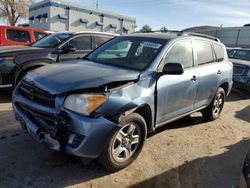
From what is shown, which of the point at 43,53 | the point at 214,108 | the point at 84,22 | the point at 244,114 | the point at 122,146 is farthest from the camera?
the point at 84,22

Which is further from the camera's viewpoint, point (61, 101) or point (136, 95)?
point (136, 95)

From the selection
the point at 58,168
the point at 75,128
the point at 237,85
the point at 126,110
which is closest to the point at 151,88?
the point at 126,110

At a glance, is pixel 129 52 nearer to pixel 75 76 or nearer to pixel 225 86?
pixel 75 76

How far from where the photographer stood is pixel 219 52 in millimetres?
6535

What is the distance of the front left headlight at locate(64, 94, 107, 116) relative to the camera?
356 centimetres

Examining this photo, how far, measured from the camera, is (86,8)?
45.5 metres

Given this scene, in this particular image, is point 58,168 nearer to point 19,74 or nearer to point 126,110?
point 126,110

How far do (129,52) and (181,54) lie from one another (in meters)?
0.87

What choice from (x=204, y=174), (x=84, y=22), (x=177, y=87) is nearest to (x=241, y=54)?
(x=177, y=87)

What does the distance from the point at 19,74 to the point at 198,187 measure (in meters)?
4.68

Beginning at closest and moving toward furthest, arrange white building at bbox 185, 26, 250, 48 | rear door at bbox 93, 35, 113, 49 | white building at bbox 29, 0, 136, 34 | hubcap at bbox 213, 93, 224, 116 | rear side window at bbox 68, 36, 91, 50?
hubcap at bbox 213, 93, 224, 116
rear side window at bbox 68, 36, 91, 50
rear door at bbox 93, 35, 113, 49
white building at bbox 185, 26, 250, 48
white building at bbox 29, 0, 136, 34

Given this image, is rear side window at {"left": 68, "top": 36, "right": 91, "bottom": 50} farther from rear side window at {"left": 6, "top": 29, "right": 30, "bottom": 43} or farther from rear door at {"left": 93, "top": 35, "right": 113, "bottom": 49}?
rear side window at {"left": 6, "top": 29, "right": 30, "bottom": 43}

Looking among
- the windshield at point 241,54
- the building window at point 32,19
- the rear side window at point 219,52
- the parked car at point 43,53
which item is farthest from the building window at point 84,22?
the rear side window at point 219,52

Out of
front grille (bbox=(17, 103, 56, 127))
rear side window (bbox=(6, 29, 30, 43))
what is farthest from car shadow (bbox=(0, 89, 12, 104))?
rear side window (bbox=(6, 29, 30, 43))
